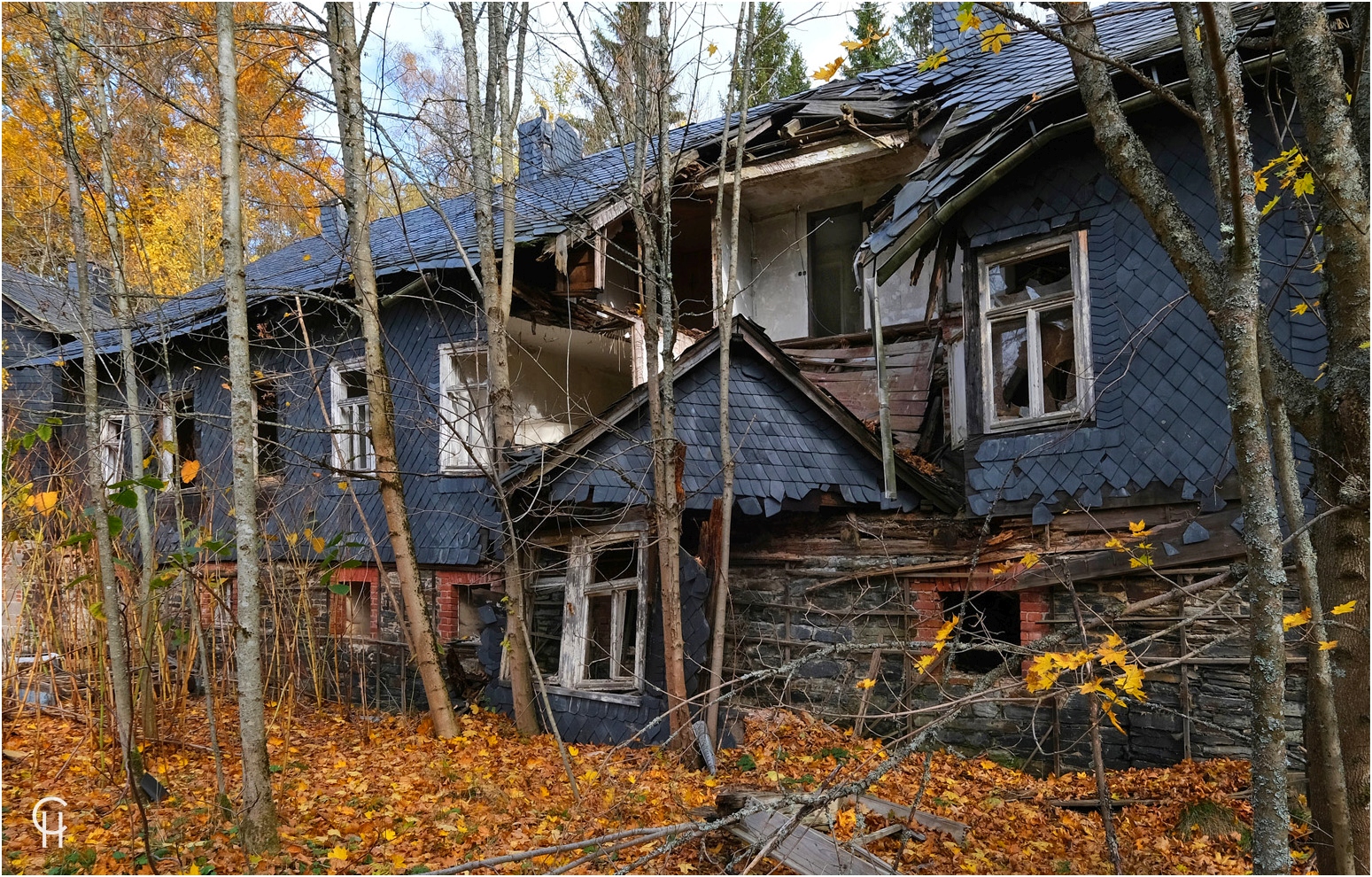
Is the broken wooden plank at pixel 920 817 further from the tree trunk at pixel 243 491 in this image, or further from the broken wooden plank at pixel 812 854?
Answer: the tree trunk at pixel 243 491

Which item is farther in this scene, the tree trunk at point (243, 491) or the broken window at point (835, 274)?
the broken window at point (835, 274)

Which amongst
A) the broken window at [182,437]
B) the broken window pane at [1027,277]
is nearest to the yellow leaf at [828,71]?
the broken window pane at [1027,277]

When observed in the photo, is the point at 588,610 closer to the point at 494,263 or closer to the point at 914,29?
the point at 494,263

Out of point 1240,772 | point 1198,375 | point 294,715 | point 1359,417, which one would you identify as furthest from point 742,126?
point 294,715

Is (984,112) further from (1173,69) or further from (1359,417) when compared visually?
(1359,417)

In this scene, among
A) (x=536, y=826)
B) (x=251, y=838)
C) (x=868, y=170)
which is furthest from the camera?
(x=868, y=170)

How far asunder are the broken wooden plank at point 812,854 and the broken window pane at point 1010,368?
14.6ft

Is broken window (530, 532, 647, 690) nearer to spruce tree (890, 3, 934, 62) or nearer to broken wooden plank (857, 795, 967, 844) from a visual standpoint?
broken wooden plank (857, 795, 967, 844)

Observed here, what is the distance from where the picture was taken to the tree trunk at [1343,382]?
12.4 ft

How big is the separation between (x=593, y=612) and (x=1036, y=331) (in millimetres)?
5515

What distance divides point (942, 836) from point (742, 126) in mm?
6246

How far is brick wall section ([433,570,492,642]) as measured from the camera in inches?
432

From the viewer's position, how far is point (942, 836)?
5.70m

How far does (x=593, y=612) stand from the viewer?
9602mm
